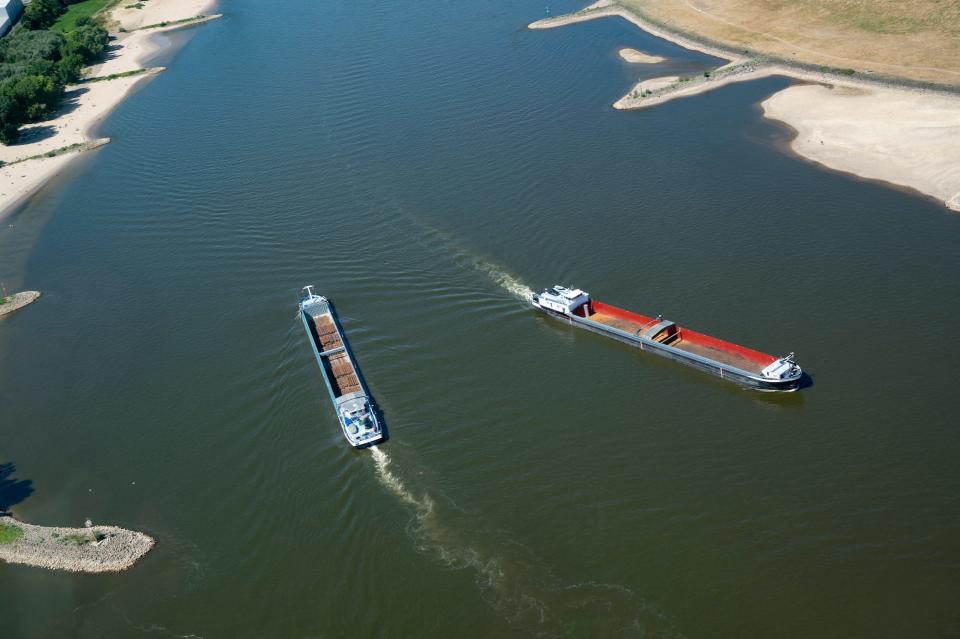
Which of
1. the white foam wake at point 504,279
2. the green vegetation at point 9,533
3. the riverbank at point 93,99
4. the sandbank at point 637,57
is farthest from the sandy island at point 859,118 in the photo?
the green vegetation at point 9,533

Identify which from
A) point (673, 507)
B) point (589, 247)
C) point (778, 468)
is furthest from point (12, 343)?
point (778, 468)

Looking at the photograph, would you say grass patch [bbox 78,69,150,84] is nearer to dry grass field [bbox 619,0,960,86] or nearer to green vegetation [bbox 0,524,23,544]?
dry grass field [bbox 619,0,960,86]

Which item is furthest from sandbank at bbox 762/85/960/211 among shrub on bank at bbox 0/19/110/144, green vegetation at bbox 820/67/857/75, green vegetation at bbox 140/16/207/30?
green vegetation at bbox 140/16/207/30

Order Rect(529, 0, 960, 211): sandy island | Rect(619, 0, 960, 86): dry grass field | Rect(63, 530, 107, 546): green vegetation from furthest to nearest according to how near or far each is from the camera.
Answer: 1. Rect(619, 0, 960, 86): dry grass field
2. Rect(529, 0, 960, 211): sandy island
3. Rect(63, 530, 107, 546): green vegetation

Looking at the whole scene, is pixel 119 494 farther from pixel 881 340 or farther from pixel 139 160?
pixel 139 160

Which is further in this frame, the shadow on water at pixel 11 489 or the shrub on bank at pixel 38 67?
the shrub on bank at pixel 38 67

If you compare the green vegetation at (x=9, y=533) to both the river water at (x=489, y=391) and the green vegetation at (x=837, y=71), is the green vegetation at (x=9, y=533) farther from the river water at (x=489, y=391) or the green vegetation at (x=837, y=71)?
the green vegetation at (x=837, y=71)

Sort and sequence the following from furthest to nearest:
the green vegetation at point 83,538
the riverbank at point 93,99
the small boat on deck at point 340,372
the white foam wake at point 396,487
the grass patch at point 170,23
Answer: the grass patch at point 170,23 → the riverbank at point 93,99 → the small boat on deck at point 340,372 → the green vegetation at point 83,538 → the white foam wake at point 396,487
